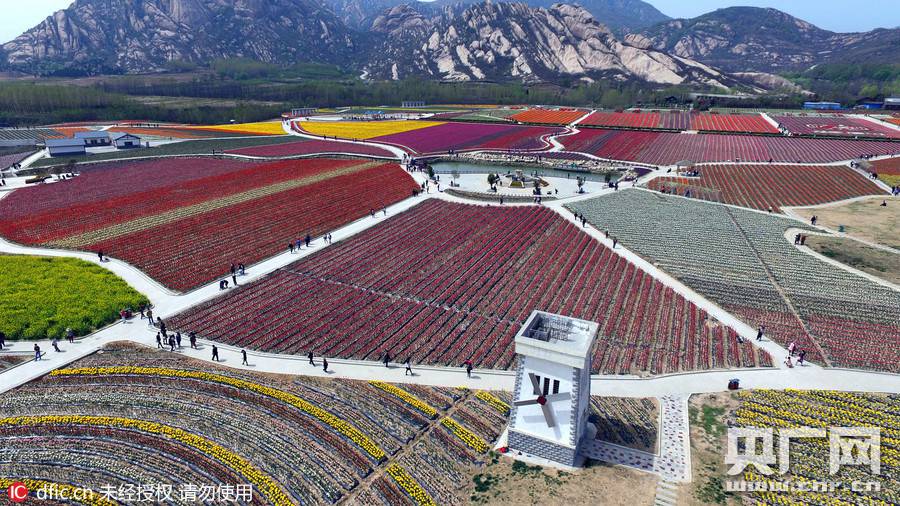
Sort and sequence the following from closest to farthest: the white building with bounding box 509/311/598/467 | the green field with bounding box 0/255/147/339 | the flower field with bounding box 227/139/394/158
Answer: the white building with bounding box 509/311/598/467 < the green field with bounding box 0/255/147/339 < the flower field with bounding box 227/139/394/158

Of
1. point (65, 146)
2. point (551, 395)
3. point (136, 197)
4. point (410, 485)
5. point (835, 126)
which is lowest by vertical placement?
point (410, 485)

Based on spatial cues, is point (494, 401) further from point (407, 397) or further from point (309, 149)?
point (309, 149)

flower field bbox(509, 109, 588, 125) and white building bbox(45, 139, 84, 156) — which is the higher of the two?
flower field bbox(509, 109, 588, 125)

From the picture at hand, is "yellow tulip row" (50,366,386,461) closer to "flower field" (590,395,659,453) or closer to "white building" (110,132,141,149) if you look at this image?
"flower field" (590,395,659,453)

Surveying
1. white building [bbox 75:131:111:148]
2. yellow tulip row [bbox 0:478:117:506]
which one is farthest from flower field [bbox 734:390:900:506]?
white building [bbox 75:131:111:148]

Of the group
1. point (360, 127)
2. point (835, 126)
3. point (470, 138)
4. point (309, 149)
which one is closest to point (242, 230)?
point (309, 149)

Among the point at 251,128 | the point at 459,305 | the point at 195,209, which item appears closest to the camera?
the point at 459,305

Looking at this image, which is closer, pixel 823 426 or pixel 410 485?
pixel 410 485

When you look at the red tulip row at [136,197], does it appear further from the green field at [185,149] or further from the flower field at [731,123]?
the flower field at [731,123]
